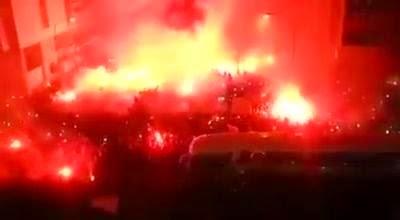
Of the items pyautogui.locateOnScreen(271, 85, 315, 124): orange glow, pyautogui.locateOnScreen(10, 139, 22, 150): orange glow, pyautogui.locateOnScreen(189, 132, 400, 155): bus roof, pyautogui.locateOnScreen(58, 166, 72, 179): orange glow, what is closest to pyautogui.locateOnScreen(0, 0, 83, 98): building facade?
pyautogui.locateOnScreen(271, 85, 315, 124): orange glow

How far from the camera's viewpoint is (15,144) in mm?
15953

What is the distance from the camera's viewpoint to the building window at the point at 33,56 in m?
29.3

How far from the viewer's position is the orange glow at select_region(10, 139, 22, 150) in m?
15.5

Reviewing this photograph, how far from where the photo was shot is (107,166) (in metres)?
12.1

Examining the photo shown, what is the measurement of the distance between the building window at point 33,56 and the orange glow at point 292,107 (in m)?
10.3

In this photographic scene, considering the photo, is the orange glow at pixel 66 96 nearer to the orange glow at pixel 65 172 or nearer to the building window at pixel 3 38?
the building window at pixel 3 38

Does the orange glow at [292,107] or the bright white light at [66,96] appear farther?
the bright white light at [66,96]

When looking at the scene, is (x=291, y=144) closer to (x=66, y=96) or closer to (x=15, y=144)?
(x=15, y=144)

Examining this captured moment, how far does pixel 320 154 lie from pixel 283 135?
2.49 feet

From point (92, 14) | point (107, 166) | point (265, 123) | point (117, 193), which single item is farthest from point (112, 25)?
point (117, 193)

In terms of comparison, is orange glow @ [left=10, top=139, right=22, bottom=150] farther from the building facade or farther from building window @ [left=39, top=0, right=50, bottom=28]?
building window @ [left=39, top=0, right=50, bottom=28]

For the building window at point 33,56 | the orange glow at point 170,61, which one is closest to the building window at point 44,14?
the building window at point 33,56

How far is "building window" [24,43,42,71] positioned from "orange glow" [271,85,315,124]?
33.6 ft

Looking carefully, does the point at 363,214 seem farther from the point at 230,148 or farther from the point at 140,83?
the point at 140,83
